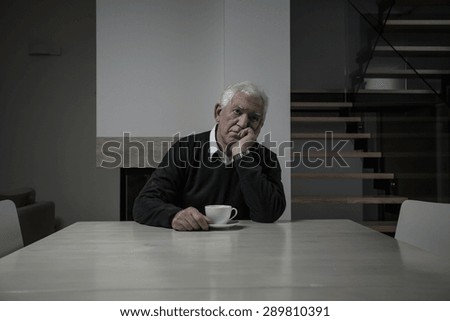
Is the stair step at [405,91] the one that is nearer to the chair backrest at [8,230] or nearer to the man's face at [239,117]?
the man's face at [239,117]

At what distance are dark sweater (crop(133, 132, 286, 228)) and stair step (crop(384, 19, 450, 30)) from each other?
2.57 metres

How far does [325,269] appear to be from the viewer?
2.78ft

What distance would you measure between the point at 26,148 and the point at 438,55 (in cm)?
433

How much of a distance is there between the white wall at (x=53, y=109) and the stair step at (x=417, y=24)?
3192mm

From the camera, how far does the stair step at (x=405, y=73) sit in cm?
359

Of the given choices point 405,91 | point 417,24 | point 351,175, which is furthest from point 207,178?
point 417,24

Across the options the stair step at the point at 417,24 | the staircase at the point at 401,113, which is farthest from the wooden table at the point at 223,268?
the stair step at the point at 417,24

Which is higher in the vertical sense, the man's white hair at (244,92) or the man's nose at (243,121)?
the man's white hair at (244,92)

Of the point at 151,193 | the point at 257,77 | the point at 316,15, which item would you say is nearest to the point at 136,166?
the point at 257,77

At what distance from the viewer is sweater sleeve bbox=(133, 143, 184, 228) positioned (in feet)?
4.85

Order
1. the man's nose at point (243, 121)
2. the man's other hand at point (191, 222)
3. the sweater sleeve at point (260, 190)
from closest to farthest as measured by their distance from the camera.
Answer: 1. the man's other hand at point (191, 222)
2. the sweater sleeve at point (260, 190)
3. the man's nose at point (243, 121)

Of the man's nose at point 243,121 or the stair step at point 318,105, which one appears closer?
the man's nose at point 243,121

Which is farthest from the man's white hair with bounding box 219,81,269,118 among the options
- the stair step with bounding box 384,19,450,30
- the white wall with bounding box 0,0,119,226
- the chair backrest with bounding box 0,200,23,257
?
the white wall with bounding box 0,0,119,226
